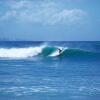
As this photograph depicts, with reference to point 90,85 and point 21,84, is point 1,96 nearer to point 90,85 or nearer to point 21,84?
point 21,84

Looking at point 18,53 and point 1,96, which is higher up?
point 18,53

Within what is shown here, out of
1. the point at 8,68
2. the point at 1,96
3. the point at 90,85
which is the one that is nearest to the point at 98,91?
the point at 90,85

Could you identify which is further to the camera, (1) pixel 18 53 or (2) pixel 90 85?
(1) pixel 18 53

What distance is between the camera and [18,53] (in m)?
21.0

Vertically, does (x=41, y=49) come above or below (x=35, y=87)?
above

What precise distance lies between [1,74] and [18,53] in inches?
385

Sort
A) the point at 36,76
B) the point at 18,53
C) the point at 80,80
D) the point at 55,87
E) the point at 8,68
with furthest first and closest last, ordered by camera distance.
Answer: the point at 18,53
the point at 8,68
the point at 36,76
the point at 80,80
the point at 55,87

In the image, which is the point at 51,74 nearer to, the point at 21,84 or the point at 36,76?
the point at 36,76

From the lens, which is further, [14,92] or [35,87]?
[35,87]

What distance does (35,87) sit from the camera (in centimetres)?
918

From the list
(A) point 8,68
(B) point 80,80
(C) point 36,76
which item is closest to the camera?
(B) point 80,80

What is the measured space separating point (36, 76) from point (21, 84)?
1260 millimetres

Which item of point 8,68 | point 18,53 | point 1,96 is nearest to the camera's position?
point 1,96

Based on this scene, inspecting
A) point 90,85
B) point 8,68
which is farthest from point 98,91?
point 8,68
